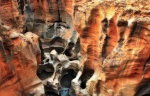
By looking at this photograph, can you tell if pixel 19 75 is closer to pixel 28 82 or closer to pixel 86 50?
pixel 28 82

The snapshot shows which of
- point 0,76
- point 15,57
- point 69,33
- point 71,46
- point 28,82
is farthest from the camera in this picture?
point 69,33

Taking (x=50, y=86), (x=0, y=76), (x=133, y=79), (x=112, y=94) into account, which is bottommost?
(x=50, y=86)

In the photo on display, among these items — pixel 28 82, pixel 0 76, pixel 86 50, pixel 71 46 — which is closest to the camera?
pixel 0 76

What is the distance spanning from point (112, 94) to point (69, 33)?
926cm

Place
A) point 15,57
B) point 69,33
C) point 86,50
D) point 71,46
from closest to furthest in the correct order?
1. point 15,57
2. point 86,50
3. point 71,46
4. point 69,33

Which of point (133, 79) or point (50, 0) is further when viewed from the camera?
point (50, 0)

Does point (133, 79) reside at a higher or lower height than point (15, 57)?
lower

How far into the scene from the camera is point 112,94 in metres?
11.3

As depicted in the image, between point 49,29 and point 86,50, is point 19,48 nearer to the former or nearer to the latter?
point 86,50

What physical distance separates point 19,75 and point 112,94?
4.01m

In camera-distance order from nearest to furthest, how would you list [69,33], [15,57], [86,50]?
[15,57], [86,50], [69,33]

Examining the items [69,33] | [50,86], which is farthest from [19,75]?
[69,33]

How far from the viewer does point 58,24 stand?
20.9 m

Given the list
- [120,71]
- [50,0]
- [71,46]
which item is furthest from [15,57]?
[50,0]
